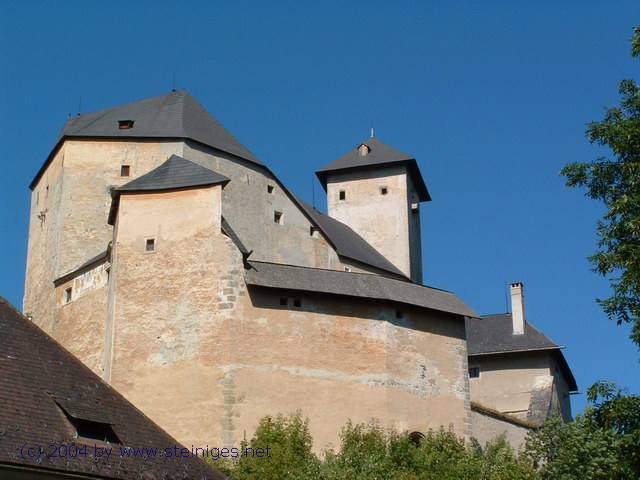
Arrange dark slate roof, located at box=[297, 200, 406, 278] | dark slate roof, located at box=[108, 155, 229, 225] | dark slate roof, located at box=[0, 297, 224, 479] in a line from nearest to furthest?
dark slate roof, located at box=[0, 297, 224, 479]
dark slate roof, located at box=[108, 155, 229, 225]
dark slate roof, located at box=[297, 200, 406, 278]

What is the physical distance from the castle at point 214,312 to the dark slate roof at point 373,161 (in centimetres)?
1250

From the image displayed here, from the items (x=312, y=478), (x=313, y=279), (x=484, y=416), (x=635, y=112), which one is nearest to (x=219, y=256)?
(x=313, y=279)

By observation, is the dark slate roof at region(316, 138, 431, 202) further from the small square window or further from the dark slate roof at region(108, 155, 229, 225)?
the dark slate roof at region(108, 155, 229, 225)

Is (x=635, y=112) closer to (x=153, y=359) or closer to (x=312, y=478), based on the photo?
(x=312, y=478)

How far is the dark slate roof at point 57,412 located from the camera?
44.8 ft

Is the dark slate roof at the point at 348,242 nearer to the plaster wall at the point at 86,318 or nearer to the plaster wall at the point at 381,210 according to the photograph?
the plaster wall at the point at 381,210

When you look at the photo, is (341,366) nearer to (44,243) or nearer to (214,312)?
(214,312)

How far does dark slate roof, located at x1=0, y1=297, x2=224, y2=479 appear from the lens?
537 inches

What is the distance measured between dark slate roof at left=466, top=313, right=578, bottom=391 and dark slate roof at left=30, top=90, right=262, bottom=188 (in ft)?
35.0

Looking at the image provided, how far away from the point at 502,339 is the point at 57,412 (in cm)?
2857

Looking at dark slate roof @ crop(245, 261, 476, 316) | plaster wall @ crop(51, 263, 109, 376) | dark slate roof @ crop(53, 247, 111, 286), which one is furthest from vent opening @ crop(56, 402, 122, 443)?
dark slate roof @ crop(53, 247, 111, 286)

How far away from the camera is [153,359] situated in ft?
91.7

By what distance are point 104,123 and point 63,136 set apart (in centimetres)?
173

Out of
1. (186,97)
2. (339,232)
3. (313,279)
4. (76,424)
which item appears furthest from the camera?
(339,232)
